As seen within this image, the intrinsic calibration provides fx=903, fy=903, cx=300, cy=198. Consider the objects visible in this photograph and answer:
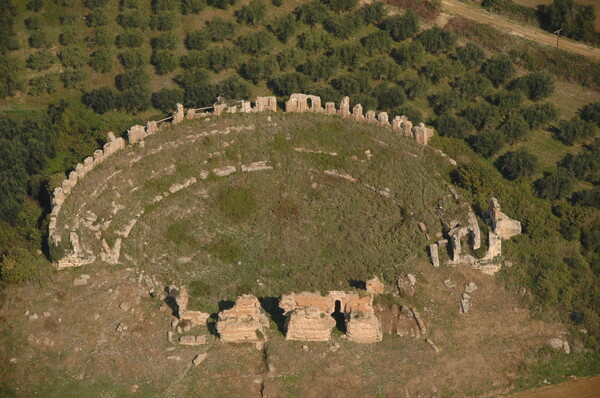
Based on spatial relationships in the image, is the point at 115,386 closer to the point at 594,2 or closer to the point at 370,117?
the point at 370,117

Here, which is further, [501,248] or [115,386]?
[501,248]

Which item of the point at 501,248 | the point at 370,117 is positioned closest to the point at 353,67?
the point at 370,117

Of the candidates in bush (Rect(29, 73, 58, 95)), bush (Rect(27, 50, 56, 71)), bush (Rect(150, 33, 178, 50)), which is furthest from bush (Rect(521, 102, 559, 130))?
bush (Rect(27, 50, 56, 71))

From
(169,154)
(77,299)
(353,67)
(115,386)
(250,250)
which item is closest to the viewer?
(115,386)

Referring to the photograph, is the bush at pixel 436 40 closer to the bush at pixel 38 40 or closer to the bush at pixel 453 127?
the bush at pixel 453 127

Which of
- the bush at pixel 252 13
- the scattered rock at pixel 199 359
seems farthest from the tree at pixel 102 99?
the scattered rock at pixel 199 359

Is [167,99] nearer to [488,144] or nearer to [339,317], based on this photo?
[488,144]

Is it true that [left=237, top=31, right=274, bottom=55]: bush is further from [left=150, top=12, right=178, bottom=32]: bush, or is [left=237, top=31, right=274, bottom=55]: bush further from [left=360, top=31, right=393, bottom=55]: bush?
[left=360, top=31, right=393, bottom=55]: bush
